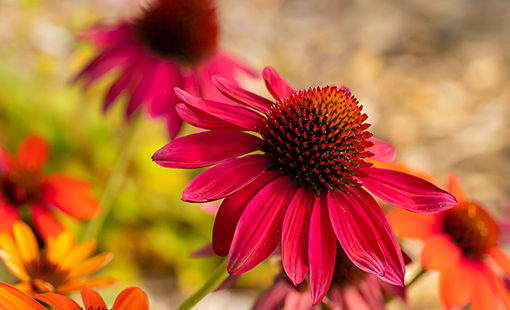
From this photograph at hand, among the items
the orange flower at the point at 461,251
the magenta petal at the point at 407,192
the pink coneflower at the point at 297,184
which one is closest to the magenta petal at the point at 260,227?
the pink coneflower at the point at 297,184

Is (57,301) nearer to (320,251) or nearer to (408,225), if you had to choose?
(320,251)

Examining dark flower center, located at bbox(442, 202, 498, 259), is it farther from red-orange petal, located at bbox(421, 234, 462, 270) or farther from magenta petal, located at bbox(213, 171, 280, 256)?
magenta petal, located at bbox(213, 171, 280, 256)

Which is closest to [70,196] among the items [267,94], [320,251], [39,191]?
[39,191]

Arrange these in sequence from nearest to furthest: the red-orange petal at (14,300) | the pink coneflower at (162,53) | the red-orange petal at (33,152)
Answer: the red-orange petal at (14,300)
the red-orange petal at (33,152)
the pink coneflower at (162,53)

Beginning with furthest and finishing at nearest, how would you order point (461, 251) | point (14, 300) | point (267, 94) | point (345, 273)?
point (267, 94), point (461, 251), point (345, 273), point (14, 300)

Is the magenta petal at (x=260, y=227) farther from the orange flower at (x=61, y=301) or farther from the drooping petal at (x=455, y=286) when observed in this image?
the drooping petal at (x=455, y=286)

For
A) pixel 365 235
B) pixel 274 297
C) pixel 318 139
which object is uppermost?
pixel 318 139
